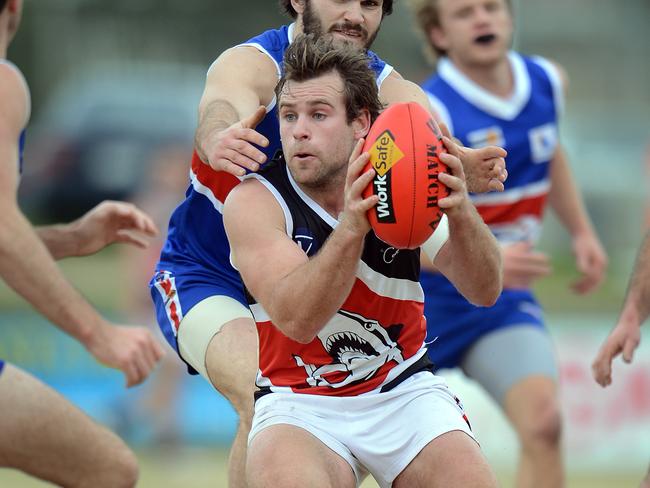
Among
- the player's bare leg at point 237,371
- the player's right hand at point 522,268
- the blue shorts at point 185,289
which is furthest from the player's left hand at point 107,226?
the player's right hand at point 522,268

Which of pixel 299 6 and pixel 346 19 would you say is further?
pixel 299 6

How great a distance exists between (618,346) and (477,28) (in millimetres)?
2402

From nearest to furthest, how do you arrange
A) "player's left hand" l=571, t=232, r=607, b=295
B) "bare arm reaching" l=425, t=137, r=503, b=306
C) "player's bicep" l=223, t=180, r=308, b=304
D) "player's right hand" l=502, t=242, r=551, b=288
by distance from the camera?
"bare arm reaching" l=425, t=137, r=503, b=306, "player's bicep" l=223, t=180, r=308, b=304, "player's right hand" l=502, t=242, r=551, b=288, "player's left hand" l=571, t=232, r=607, b=295

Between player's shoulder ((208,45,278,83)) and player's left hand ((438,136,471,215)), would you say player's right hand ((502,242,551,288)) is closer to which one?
player's shoulder ((208,45,278,83))

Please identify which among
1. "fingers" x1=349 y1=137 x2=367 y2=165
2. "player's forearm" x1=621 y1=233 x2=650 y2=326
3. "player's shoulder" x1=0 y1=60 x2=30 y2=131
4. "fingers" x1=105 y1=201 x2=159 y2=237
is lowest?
"fingers" x1=105 y1=201 x2=159 y2=237

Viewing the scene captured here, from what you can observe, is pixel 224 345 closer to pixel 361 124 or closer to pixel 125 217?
pixel 125 217

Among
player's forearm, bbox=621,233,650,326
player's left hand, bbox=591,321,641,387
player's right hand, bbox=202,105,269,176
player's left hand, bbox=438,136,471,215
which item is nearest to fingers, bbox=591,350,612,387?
player's left hand, bbox=591,321,641,387

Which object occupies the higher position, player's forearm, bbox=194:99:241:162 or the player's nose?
the player's nose

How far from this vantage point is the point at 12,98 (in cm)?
516

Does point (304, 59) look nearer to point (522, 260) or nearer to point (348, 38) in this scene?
point (348, 38)

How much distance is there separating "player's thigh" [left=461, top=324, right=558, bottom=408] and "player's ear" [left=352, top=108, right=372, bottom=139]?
2520 mm

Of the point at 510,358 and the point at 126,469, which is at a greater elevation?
the point at 126,469

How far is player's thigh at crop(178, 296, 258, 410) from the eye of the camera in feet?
17.5

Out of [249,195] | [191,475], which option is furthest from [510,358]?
[191,475]
